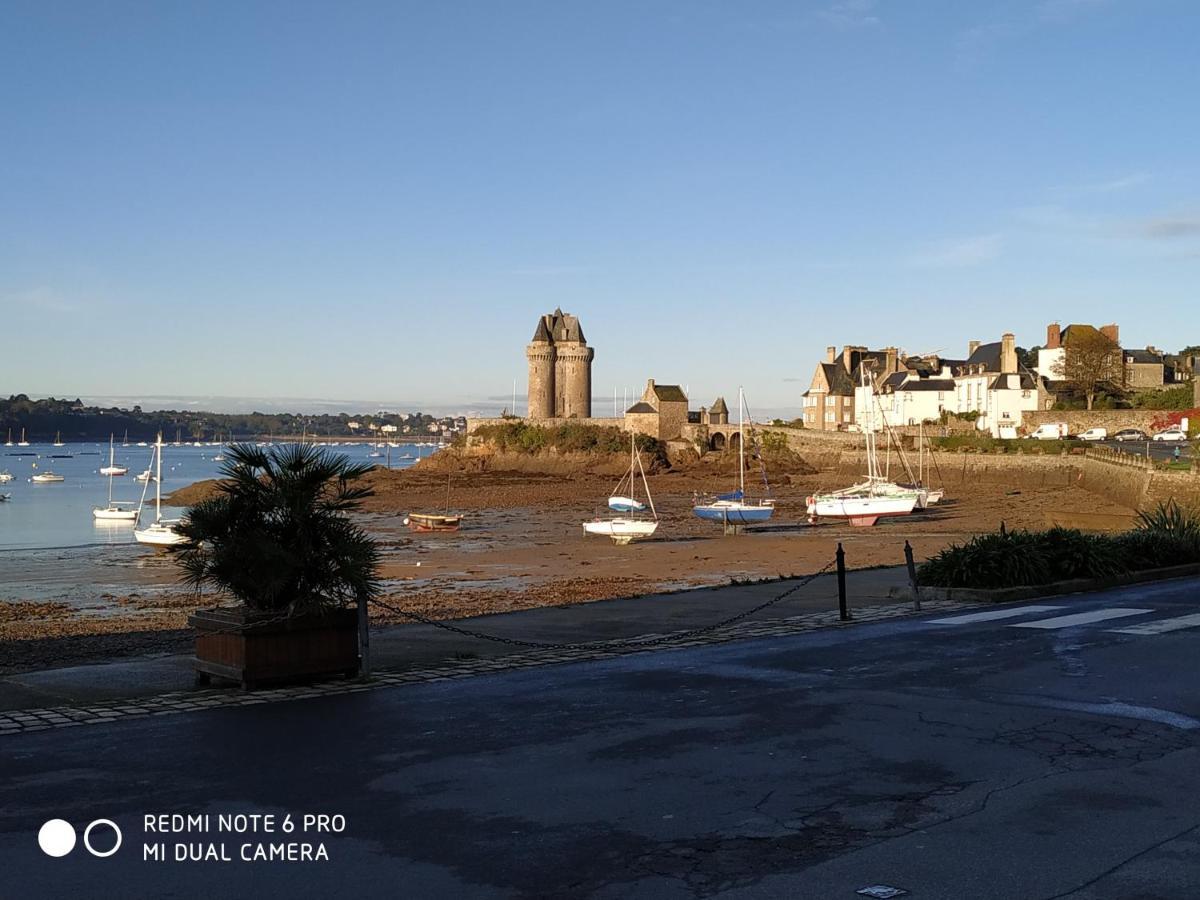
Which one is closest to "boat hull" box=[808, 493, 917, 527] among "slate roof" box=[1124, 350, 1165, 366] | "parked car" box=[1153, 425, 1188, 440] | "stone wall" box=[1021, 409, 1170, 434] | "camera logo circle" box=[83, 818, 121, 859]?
"parked car" box=[1153, 425, 1188, 440]

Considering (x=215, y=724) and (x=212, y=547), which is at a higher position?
(x=212, y=547)

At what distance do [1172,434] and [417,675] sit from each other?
88797 mm

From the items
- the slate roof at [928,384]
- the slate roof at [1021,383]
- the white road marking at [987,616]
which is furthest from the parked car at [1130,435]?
the white road marking at [987,616]

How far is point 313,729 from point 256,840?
9.48 feet

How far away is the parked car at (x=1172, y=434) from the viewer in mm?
86562

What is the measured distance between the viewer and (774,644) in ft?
47.9

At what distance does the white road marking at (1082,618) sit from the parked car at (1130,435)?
82.9 m

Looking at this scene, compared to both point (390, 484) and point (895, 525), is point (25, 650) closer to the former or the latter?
point (895, 525)

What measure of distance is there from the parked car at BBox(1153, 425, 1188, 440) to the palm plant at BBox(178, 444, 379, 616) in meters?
84.7

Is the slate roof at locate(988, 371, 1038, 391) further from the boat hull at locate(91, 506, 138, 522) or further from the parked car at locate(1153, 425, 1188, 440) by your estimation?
the boat hull at locate(91, 506, 138, 522)

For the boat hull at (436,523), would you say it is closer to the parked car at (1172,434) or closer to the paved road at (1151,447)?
the paved road at (1151,447)

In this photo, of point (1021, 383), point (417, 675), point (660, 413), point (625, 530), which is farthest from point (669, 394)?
point (417, 675)

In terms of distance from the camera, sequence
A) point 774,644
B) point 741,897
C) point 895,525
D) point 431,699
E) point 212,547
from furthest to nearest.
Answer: point 895,525 → point 774,644 → point 212,547 → point 431,699 → point 741,897

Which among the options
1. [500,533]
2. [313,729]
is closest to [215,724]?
[313,729]
